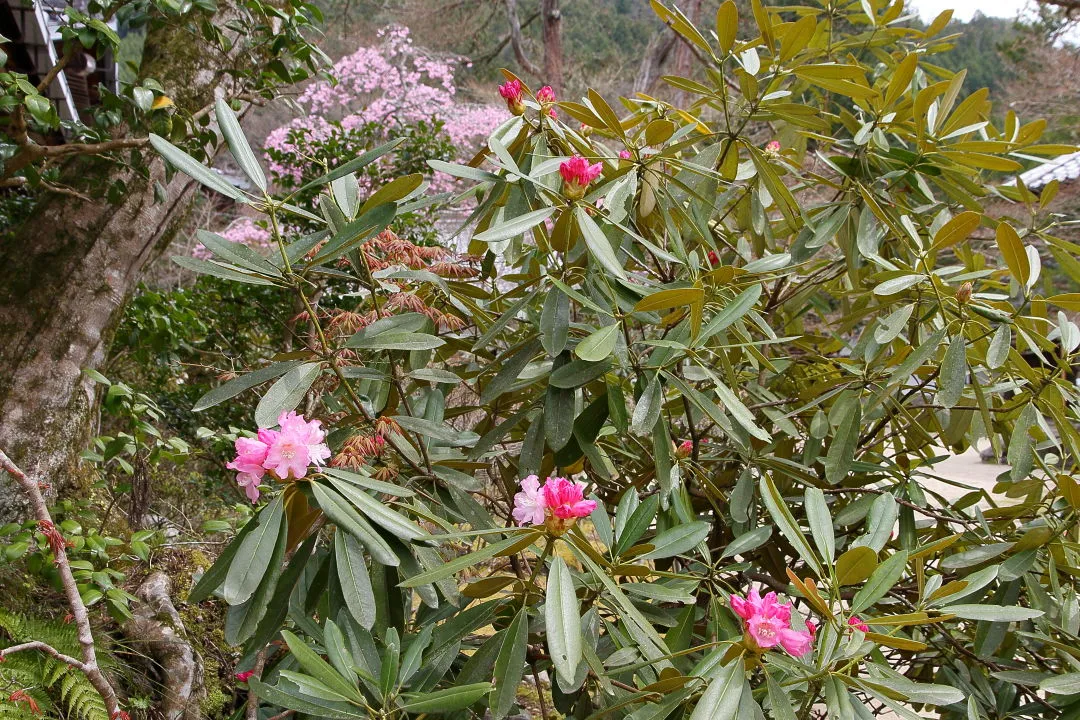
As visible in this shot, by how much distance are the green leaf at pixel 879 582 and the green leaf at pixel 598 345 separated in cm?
33

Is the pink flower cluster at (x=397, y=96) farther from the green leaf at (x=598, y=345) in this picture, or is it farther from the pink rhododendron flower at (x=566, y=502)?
the pink rhododendron flower at (x=566, y=502)

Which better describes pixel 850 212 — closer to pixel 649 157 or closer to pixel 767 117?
pixel 767 117

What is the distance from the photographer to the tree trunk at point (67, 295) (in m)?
1.86

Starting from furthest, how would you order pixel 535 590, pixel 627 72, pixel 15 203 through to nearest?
pixel 627 72, pixel 15 203, pixel 535 590

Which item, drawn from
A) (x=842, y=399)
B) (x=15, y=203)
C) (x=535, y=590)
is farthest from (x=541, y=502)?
(x=15, y=203)

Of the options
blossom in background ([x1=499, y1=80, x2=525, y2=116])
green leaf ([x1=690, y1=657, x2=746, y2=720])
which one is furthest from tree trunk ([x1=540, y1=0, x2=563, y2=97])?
green leaf ([x1=690, y1=657, x2=746, y2=720])

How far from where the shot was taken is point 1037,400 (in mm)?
1021

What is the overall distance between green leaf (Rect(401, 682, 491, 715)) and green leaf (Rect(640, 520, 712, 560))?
8.8 inches

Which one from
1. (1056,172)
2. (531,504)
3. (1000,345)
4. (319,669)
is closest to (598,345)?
(531,504)

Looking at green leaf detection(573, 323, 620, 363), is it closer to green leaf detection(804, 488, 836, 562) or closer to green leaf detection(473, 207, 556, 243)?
green leaf detection(473, 207, 556, 243)

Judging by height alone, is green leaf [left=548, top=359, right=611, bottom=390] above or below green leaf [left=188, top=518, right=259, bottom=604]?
above

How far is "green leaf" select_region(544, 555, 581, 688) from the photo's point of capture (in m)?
0.55

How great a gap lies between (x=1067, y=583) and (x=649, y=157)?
0.88m

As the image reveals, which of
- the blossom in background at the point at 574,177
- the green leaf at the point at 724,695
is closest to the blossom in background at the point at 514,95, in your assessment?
the blossom in background at the point at 574,177
